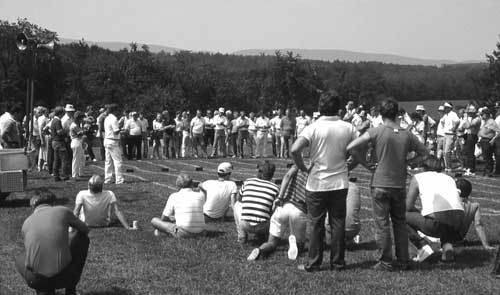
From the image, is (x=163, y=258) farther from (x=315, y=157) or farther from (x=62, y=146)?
(x=62, y=146)

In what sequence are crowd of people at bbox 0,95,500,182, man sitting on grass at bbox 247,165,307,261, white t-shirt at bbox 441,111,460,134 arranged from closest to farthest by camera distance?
man sitting on grass at bbox 247,165,307,261, crowd of people at bbox 0,95,500,182, white t-shirt at bbox 441,111,460,134

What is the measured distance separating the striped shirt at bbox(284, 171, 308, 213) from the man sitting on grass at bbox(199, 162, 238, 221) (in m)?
2.51

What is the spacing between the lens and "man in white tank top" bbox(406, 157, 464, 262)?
821cm

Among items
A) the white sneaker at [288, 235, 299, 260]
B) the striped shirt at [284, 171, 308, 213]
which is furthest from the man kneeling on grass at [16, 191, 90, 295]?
the striped shirt at [284, 171, 308, 213]

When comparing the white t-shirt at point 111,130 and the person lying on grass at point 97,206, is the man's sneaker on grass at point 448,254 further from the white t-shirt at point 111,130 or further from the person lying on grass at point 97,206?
the white t-shirt at point 111,130

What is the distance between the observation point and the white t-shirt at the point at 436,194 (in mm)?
8227

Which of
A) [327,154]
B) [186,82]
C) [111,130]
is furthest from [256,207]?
[186,82]

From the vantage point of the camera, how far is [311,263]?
7.73 m

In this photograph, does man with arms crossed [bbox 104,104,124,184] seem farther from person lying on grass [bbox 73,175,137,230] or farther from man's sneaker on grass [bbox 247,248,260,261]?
man's sneaker on grass [bbox 247,248,260,261]

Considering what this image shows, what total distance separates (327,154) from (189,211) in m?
2.87

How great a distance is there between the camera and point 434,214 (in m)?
8.21

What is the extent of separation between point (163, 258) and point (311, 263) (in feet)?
6.61

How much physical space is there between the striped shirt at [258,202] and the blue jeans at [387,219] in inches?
72.7

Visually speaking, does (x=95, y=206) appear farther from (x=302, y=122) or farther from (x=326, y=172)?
(x=302, y=122)
